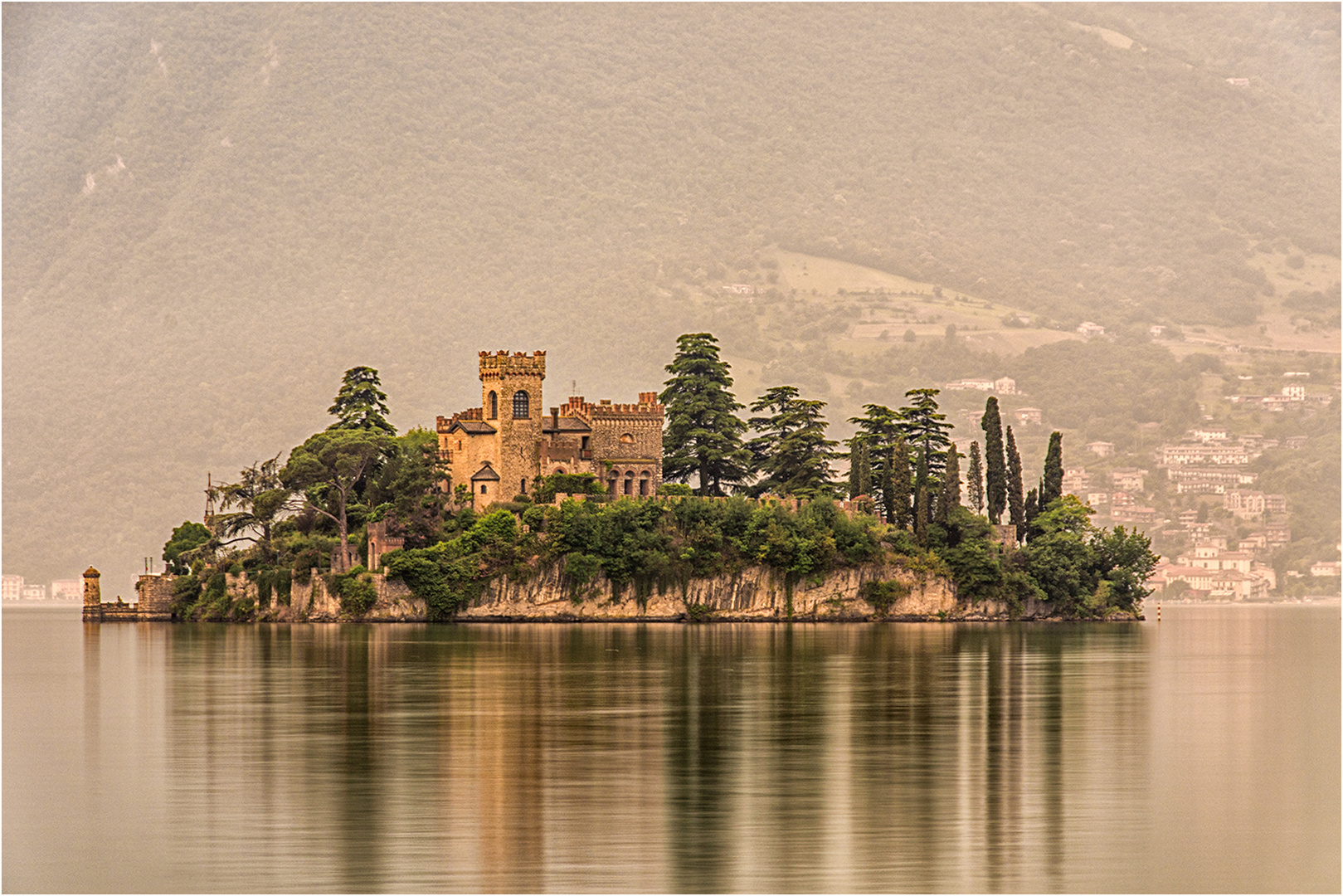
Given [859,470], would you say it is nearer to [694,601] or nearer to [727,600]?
[727,600]

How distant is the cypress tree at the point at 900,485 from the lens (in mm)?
99188

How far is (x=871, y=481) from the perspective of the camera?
103 metres

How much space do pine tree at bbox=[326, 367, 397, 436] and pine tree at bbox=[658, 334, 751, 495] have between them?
17.1m

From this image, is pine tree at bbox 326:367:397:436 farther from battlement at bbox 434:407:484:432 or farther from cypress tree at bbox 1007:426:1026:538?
cypress tree at bbox 1007:426:1026:538

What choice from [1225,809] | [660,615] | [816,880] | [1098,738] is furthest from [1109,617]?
[816,880]

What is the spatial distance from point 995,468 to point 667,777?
2733 inches

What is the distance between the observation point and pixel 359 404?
368 ft

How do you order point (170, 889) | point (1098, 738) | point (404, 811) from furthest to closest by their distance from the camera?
1. point (1098, 738)
2. point (404, 811)
3. point (170, 889)

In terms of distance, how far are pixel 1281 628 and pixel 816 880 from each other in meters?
99.6

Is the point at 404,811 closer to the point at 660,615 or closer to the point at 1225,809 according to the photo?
the point at 1225,809

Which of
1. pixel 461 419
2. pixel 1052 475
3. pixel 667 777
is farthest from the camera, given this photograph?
pixel 1052 475

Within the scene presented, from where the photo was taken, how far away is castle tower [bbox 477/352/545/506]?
9806 centimetres

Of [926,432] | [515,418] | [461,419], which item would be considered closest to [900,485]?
[926,432]

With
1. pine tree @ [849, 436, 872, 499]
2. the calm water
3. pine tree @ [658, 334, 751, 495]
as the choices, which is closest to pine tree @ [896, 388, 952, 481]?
pine tree @ [849, 436, 872, 499]
